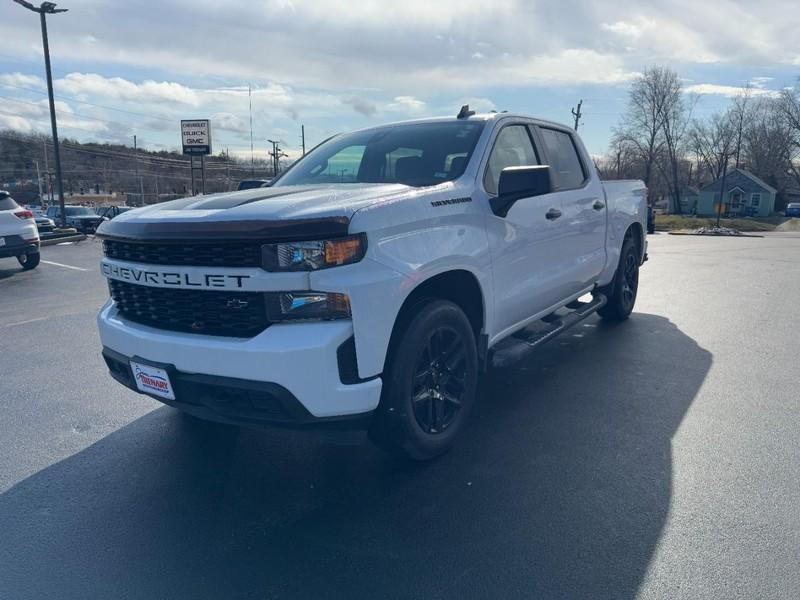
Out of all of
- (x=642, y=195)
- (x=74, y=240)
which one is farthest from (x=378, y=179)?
(x=74, y=240)

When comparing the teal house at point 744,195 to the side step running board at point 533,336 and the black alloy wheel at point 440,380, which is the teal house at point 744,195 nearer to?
the side step running board at point 533,336

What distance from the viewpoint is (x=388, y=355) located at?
2953 millimetres

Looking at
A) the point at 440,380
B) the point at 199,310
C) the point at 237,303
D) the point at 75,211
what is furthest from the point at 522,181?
the point at 75,211

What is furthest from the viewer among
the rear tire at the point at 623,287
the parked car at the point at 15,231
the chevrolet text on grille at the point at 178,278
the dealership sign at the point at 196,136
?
the dealership sign at the point at 196,136

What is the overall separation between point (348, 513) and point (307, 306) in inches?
40.3

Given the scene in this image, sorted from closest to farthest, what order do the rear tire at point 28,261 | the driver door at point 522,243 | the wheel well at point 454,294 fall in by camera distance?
1. the wheel well at point 454,294
2. the driver door at point 522,243
3. the rear tire at point 28,261

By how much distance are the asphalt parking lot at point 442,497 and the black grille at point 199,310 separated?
87 centimetres

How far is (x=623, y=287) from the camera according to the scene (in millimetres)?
6574

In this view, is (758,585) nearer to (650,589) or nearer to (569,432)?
(650,589)

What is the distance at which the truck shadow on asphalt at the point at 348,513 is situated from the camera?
7.79ft

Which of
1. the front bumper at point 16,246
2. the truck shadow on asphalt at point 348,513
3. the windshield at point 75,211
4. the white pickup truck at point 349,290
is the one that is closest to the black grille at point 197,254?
the white pickup truck at point 349,290

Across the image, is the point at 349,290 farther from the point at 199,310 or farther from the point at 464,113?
the point at 464,113

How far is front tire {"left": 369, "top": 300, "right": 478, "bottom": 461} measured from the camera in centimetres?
296

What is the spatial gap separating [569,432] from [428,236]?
1.63 m
